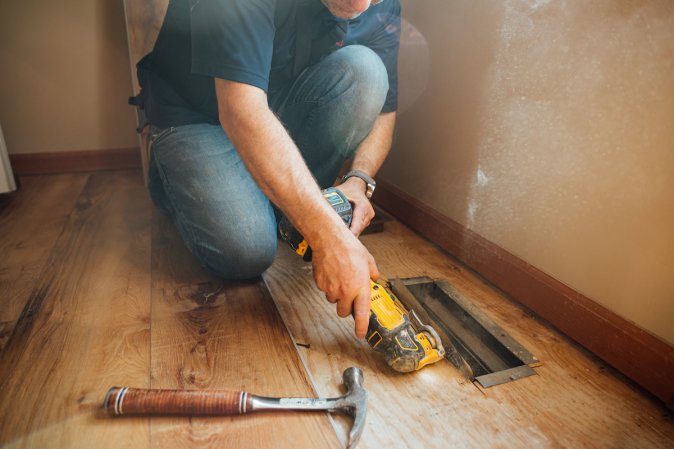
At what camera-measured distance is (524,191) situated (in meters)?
1.10

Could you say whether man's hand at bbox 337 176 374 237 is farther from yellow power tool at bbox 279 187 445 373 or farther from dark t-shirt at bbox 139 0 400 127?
dark t-shirt at bbox 139 0 400 127

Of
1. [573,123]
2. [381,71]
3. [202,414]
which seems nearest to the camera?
[202,414]

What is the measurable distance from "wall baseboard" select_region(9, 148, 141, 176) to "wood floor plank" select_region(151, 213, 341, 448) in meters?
0.99

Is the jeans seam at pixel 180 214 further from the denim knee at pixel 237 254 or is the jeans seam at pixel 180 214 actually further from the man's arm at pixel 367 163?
the man's arm at pixel 367 163

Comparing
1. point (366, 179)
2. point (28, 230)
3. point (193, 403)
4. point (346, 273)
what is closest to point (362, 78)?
point (366, 179)

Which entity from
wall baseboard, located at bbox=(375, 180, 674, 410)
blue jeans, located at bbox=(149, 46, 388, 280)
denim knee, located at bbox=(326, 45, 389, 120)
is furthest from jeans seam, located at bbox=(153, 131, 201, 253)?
wall baseboard, located at bbox=(375, 180, 674, 410)

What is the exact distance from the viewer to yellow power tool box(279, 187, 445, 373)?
0.85 metres

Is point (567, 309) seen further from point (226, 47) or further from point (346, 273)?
point (226, 47)

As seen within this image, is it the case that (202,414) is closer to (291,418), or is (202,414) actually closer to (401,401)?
(291,418)

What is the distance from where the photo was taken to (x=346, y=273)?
77cm

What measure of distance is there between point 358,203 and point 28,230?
3.68 ft

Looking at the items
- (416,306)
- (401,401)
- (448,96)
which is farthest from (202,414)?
(448,96)

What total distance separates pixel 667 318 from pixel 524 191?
408 millimetres

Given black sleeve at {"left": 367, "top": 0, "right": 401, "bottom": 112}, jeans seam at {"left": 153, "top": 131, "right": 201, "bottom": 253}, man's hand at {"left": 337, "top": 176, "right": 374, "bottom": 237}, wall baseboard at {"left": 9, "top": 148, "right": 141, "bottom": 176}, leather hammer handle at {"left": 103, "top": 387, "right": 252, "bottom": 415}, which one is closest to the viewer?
leather hammer handle at {"left": 103, "top": 387, "right": 252, "bottom": 415}
